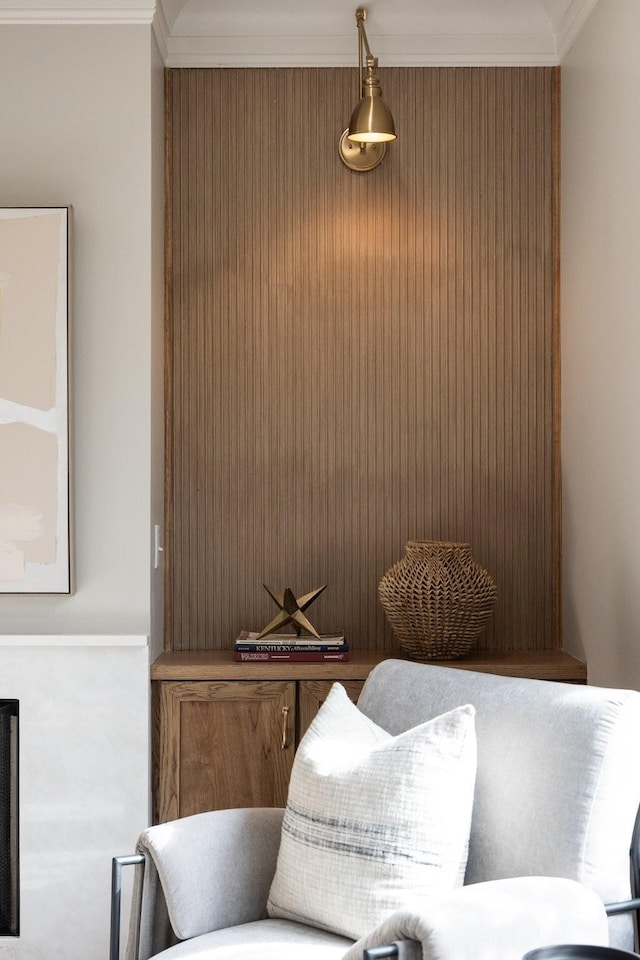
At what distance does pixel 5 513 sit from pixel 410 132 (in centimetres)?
162

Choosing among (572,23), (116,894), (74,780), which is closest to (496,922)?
(116,894)

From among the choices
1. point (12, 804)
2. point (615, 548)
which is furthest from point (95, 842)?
point (615, 548)

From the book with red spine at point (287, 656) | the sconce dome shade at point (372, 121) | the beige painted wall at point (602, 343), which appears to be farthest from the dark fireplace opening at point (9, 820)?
the sconce dome shade at point (372, 121)

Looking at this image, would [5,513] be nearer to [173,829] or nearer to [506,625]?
[173,829]

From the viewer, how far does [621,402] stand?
2.31 meters

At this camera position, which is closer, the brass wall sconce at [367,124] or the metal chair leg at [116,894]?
the metal chair leg at [116,894]

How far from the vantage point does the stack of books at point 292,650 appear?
258 cm

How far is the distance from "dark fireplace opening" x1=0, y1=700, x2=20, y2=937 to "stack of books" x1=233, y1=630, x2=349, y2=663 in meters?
A: 0.61

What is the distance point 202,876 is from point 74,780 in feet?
2.69

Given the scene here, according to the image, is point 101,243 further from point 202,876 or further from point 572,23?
point 202,876

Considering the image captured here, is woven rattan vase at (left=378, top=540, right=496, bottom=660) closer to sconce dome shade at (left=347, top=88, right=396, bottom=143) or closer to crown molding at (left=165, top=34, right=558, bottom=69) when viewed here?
sconce dome shade at (left=347, top=88, right=396, bottom=143)

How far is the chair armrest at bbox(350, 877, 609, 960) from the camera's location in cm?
134

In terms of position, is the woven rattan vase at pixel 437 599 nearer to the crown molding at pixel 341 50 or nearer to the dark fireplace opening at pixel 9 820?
the dark fireplace opening at pixel 9 820

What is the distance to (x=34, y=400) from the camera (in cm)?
255
